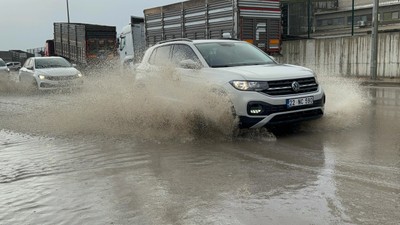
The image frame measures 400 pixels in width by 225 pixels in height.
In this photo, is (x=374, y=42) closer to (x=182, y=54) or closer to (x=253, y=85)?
(x=182, y=54)

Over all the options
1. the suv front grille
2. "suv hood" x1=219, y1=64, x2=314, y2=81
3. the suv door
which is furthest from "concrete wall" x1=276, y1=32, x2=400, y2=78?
the suv front grille

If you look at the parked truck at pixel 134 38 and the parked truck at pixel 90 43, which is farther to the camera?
the parked truck at pixel 90 43

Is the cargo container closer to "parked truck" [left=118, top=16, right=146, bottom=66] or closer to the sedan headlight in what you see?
"parked truck" [left=118, top=16, right=146, bottom=66]

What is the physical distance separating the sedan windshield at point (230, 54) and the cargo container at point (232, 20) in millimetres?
9883

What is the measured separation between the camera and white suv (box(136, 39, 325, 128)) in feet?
22.2

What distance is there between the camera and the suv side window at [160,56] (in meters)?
8.65

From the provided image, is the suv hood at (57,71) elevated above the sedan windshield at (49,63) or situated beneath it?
situated beneath

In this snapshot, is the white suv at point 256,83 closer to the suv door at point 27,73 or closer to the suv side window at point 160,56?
the suv side window at point 160,56

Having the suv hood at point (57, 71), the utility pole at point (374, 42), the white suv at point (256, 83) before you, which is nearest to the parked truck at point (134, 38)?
the suv hood at point (57, 71)

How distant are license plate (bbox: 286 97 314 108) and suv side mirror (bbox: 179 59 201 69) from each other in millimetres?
1674

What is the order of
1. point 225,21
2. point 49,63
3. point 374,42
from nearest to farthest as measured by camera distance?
point 49,63
point 225,21
point 374,42

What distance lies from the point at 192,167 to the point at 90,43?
83.1ft

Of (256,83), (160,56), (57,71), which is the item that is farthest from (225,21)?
(256,83)

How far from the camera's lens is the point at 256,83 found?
6.76 m
